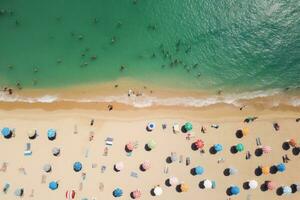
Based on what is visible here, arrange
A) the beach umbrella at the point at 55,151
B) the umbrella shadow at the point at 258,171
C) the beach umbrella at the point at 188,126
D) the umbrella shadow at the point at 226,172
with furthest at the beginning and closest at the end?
the umbrella shadow at the point at 258,171
the umbrella shadow at the point at 226,172
the beach umbrella at the point at 188,126
the beach umbrella at the point at 55,151

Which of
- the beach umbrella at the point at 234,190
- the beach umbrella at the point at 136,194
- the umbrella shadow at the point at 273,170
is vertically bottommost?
the beach umbrella at the point at 234,190

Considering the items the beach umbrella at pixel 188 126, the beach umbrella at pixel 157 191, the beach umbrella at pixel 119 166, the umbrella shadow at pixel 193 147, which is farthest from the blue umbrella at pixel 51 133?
the umbrella shadow at pixel 193 147

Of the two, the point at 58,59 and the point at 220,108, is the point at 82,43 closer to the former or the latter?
the point at 58,59

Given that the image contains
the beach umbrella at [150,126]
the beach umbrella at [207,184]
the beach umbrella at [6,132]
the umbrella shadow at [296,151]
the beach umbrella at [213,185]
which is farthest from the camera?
the umbrella shadow at [296,151]

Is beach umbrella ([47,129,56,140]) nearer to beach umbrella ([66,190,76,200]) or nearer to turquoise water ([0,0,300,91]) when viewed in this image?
turquoise water ([0,0,300,91])

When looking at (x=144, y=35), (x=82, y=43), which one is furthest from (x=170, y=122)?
(x=82, y=43)

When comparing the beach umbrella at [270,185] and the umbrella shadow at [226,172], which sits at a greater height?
the umbrella shadow at [226,172]

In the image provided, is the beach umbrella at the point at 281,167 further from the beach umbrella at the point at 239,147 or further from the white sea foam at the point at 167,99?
the white sea foam at the point at 167,99
